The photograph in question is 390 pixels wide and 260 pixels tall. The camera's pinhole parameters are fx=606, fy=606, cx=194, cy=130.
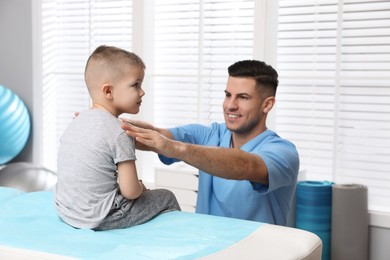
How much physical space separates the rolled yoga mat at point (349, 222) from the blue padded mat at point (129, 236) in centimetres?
146

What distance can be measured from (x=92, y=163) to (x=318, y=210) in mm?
1772

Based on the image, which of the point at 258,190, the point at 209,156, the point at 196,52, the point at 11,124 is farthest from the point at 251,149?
the point at 11,124

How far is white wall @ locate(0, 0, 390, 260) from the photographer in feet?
14.1

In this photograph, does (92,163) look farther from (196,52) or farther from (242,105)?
(196,52)

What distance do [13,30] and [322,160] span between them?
242 cm

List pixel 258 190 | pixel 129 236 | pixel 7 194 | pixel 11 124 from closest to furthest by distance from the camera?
pixel 129 236 < pixel 258 190 < pixel 7 194 < pixel 11 124

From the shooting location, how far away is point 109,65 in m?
1.67

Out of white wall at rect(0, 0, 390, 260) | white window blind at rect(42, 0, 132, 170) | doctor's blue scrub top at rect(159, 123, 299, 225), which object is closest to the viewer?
doctor's blue scrub top at rect(159, 123, 299, 225)

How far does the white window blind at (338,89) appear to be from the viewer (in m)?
3.15

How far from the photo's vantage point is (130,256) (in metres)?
1.39

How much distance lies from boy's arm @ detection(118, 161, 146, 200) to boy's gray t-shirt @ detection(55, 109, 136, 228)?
2cm

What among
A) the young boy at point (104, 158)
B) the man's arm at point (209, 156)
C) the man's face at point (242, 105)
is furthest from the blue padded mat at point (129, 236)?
the man's face at point (242, 105)

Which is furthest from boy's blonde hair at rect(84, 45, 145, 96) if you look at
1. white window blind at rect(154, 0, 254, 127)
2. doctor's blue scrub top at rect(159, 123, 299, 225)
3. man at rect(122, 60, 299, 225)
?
white window blind at rect(154, 0, 254, 127)

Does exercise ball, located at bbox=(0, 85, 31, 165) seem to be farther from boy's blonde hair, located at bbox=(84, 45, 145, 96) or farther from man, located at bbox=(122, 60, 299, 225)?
boy's blonde hair, located at bbox=(84, 45, 145, 96)
